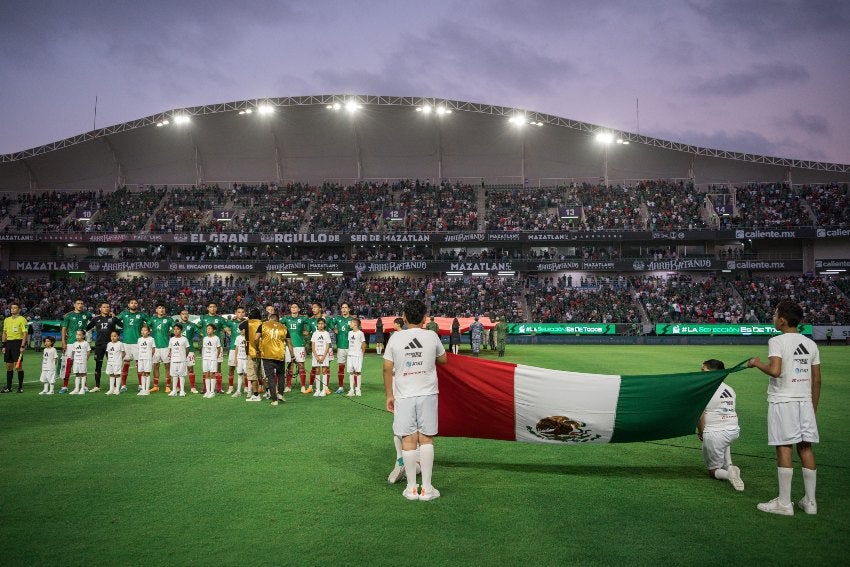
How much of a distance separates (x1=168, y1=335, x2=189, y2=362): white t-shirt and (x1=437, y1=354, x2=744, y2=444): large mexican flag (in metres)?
8.93

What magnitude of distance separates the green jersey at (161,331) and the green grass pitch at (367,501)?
14.9ft

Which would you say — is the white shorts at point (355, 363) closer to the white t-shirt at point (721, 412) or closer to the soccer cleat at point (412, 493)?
the soccer cleat at point (412, 493)

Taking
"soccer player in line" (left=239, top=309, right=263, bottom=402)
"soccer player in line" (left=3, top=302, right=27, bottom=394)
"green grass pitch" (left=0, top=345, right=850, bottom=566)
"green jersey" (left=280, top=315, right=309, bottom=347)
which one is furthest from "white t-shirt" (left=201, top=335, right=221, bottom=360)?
"soccer player in line" (left=3, top=302, right=27, bottom=394)

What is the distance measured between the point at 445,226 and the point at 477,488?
4084cm

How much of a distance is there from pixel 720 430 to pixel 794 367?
139 cm

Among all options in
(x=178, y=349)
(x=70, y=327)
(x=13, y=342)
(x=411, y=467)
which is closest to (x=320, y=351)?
(x=178, y=349)

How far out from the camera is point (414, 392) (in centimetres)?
585

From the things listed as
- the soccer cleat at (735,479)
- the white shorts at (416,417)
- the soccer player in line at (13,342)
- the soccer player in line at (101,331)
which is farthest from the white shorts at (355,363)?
the soccer cleat at (735,479)

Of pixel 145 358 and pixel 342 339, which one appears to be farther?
pixel 342 339

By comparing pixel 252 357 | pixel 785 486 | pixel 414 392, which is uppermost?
pixel 414 392

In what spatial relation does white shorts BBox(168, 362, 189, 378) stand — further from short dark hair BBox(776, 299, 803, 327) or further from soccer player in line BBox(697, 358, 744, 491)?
short dark hair BBox(776, 299, 803, 327)

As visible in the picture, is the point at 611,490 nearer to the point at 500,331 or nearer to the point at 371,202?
the point at 500,331

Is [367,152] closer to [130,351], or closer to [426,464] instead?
[130,351]

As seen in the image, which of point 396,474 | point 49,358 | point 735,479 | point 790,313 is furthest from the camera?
point 49,358
